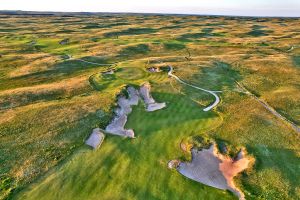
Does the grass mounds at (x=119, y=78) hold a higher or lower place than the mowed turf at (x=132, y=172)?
lower

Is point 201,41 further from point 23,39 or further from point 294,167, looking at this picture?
point 294,167

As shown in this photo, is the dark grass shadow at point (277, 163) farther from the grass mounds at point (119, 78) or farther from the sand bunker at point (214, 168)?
the grass mounds at point (119, 78)

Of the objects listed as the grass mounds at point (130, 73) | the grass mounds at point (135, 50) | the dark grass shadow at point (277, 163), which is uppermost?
the dark grass shadow at point (277, 163)

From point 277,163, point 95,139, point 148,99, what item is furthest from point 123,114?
point 277,163

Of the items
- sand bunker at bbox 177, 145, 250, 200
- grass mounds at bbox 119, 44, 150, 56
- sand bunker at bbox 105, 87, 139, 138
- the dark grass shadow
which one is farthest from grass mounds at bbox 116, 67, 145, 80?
the dark grass shadow

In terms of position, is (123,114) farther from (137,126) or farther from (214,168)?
(214,168)

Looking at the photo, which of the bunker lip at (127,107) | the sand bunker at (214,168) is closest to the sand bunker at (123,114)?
the bunker lip at (127,107)

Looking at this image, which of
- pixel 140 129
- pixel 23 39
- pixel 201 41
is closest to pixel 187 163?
pixel 140 129
